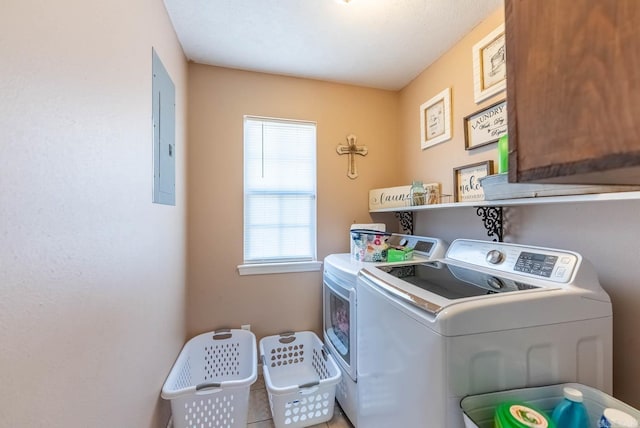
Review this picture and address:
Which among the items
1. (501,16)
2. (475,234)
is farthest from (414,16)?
(475,234)

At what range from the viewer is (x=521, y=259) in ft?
3.82

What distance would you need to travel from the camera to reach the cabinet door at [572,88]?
35cm

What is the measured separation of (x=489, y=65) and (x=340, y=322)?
1837mm

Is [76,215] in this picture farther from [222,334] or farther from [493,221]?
[493,221]

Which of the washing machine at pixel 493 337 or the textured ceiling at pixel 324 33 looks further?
the textured ceiling at pixel 324 33

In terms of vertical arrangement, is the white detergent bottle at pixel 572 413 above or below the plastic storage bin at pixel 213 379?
above

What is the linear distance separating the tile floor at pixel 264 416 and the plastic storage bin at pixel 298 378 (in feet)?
0.24

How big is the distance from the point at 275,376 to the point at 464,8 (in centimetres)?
273

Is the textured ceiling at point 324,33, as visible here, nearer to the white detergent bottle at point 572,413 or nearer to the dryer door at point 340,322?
the dryer door at point 340,322

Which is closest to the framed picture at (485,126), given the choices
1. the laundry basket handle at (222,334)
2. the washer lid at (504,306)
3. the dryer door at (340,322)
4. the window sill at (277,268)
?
the washer lid at (504,306)

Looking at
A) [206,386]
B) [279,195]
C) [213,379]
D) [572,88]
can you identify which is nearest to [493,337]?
[572,88]

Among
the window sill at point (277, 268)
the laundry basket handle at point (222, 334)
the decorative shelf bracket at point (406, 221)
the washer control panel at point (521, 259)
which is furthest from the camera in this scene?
the decorative shelf bracket at point (406, 221)

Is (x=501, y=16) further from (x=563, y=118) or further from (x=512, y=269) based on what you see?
(x=563, y=118)

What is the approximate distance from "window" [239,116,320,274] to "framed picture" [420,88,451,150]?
0.92m
